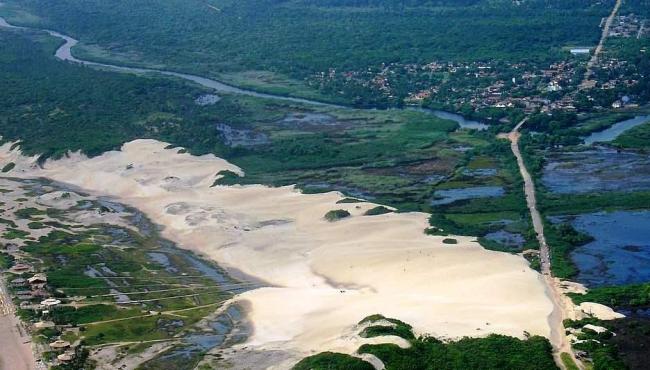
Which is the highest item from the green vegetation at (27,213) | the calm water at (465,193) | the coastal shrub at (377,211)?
the coastal shrub at (377,211)

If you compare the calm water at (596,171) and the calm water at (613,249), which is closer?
the calm water at (613,249)

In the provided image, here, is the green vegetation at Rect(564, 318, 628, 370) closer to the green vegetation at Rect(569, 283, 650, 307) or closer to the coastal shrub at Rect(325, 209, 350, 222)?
the green vegetation at Rect(569, 283, 650, 307)

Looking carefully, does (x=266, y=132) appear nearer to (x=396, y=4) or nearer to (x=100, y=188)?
(x=100, y=188)

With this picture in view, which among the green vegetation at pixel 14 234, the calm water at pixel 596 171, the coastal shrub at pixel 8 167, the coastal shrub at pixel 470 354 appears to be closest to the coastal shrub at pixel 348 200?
the calm water at pixel 596 171

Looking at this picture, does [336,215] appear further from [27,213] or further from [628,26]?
[628,26]

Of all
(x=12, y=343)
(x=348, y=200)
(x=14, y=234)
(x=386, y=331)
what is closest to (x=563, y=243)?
(x=348, y=200)

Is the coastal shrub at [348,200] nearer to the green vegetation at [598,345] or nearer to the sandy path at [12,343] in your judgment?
the green vegetation at [598,345]

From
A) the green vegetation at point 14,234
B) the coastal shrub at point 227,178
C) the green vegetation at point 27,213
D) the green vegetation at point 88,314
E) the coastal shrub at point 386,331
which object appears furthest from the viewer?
the coastal shrub at point 227,178
